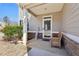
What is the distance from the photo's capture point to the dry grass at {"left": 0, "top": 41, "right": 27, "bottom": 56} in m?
3.55

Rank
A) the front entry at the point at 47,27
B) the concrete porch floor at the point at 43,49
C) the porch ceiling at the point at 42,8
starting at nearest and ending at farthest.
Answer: the concrete porch floor at the point at 43,49 < the porch ceiling at the point at 42,8 < the front entry at the point at 47,27

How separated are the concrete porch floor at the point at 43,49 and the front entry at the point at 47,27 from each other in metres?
0.16

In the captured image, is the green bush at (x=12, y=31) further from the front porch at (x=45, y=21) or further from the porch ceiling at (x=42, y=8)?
the porch ceiling at (x=42, y=8)

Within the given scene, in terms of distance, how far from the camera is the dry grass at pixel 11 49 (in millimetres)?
3549

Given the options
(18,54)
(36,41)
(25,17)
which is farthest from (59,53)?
(25,17)

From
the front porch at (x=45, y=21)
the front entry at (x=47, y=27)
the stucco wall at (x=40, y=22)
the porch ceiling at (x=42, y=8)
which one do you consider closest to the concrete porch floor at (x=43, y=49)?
the front porch at (x=45, y=21)

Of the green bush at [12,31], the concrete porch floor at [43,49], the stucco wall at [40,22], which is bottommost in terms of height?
the concrete porch floor at [43,49]

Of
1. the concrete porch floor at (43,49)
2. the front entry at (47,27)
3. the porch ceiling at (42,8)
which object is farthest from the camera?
the front entry at (47,27)

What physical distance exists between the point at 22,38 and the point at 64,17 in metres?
1.24

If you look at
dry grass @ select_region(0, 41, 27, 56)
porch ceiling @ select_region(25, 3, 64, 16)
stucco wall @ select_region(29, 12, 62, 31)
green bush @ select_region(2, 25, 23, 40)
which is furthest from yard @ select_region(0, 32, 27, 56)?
porch ceiling @ select_region(25, 3, 64, 16)

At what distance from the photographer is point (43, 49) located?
365 cm

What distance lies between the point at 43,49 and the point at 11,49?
2.51ft

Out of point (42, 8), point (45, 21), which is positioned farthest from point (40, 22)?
point (42, 8)

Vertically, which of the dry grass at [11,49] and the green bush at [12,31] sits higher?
the green bush at [12,31]
